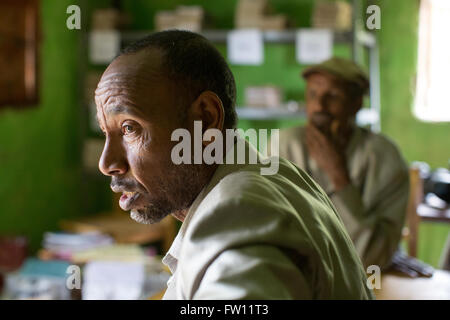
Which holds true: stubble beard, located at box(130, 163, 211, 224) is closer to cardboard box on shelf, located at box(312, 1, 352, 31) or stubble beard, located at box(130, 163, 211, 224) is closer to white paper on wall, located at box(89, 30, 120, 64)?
cardboard box on shelf, located at box(312, 1, 352, 31)

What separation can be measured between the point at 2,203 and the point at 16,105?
65 cm

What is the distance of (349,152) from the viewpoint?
2441mm

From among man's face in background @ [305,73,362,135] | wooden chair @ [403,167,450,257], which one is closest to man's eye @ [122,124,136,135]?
man's face in background @ [305,73,362,135]

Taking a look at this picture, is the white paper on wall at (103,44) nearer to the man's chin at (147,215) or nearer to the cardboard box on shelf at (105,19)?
the cardboard box on shelf at (105,19)

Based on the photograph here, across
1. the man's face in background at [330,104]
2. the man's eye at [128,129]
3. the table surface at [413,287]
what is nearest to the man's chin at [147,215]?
the man's eye at [128,129]

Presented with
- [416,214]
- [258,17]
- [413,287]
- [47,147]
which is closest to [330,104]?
[413,287]

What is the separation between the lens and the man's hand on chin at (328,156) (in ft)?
7.40

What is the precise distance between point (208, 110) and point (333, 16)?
3.24 m

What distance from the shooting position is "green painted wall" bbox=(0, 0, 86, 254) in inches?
153

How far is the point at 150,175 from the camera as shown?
2.76ft

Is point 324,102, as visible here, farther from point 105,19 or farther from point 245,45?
point 105,19

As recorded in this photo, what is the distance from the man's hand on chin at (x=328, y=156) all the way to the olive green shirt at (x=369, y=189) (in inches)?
1.4
